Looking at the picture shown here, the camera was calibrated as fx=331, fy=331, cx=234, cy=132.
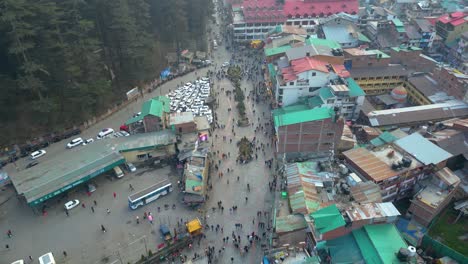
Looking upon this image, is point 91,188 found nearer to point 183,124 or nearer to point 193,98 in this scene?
point 183,124

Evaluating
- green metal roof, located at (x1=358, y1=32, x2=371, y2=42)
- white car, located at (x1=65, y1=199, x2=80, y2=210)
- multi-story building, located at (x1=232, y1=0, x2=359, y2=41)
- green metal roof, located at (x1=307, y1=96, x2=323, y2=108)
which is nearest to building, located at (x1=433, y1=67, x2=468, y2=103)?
green metal roof, located at (x1=358, y1=32, x2=371, y2=42)

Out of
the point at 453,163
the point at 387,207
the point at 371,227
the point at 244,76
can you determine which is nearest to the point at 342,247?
the point at 371,227

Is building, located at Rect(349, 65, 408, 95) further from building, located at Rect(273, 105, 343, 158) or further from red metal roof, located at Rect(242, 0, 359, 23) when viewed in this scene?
red metal roof, located at Rect(242, 0, 359, 23)

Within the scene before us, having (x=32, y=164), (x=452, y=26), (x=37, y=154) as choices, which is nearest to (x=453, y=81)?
(x=452, y=26)

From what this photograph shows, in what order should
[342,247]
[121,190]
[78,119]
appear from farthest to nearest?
[78,119] → [121,190] → [342,247]

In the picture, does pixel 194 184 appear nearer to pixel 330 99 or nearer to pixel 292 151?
pixel 292 151
